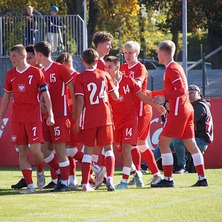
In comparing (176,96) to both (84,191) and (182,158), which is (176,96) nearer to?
(84,191)

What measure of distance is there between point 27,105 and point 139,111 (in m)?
1.97

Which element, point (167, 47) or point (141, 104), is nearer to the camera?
point (167, 47)

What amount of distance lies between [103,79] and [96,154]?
1.50m

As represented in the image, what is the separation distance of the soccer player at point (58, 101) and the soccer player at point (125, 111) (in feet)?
2.38

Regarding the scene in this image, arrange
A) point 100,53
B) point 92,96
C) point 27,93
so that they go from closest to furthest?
point 27,93, point 92,96, point 100,53

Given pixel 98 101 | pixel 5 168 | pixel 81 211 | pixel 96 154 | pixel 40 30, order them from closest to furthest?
pixel 81 211 < pixel 98 101 < pixel 96 154 < pixel 5 168 < pixel 40 30

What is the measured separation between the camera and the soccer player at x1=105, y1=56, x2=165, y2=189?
11.5m

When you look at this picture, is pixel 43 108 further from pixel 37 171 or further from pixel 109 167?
pixel 109 167

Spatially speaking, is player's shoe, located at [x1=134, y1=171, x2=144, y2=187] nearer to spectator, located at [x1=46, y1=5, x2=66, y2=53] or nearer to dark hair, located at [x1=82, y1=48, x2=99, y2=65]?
dark hair, located at [x1=82, y1=48, x2=99, y2=65]

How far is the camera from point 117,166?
16531 mm

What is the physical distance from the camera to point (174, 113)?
11.4 meters

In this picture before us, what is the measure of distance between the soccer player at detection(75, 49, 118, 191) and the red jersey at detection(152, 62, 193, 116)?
877mm

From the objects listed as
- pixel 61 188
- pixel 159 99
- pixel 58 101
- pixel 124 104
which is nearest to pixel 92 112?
pixel 58 101

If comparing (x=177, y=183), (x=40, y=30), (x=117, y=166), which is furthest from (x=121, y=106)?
(x=40, y=30)
